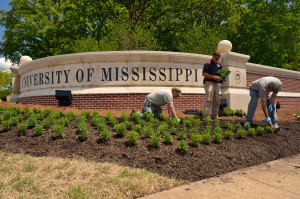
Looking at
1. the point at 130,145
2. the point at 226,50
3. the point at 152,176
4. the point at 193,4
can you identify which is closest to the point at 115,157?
the point at 130,145

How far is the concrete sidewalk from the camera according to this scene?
3217mm

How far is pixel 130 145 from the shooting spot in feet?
15.1

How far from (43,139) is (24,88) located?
757 centimetres

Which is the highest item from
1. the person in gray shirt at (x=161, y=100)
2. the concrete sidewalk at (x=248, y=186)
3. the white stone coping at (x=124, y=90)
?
the white stone coping at (x=124, y=90)

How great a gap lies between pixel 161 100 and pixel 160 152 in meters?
2.27

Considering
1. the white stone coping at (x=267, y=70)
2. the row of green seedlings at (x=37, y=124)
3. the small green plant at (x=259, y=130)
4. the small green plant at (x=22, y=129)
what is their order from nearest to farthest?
the row of green seedlings at (x=37, y=124) → the small green plant at (x=22, y=129) → the small green plant at (x=259, y=130) → the white stone coping at (x=267, y=70)

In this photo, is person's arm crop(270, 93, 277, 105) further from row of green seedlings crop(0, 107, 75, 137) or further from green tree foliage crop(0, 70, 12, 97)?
green tree foliage crop(0, 70, 12, 97)

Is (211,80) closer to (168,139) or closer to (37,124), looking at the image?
(168,139)

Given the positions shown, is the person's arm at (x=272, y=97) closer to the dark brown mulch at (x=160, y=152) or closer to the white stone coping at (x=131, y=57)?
the dark brown mulch at (x=160, y=152)

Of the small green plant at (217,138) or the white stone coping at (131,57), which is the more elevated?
the white stone coping at (131,57)

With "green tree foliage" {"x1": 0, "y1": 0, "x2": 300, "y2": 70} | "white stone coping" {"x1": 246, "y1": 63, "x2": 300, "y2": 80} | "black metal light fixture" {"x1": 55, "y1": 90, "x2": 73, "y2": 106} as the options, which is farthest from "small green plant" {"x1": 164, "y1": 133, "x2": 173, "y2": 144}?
"green tree foliage" {"x1": 0, "y1": 0, "x2": 300, "y2": 70}

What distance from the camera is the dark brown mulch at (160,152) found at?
13.2ft

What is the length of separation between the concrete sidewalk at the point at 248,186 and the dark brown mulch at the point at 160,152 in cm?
24

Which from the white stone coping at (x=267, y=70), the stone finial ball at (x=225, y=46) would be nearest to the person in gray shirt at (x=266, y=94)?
the stone finial ball at (x=225, y=46)
